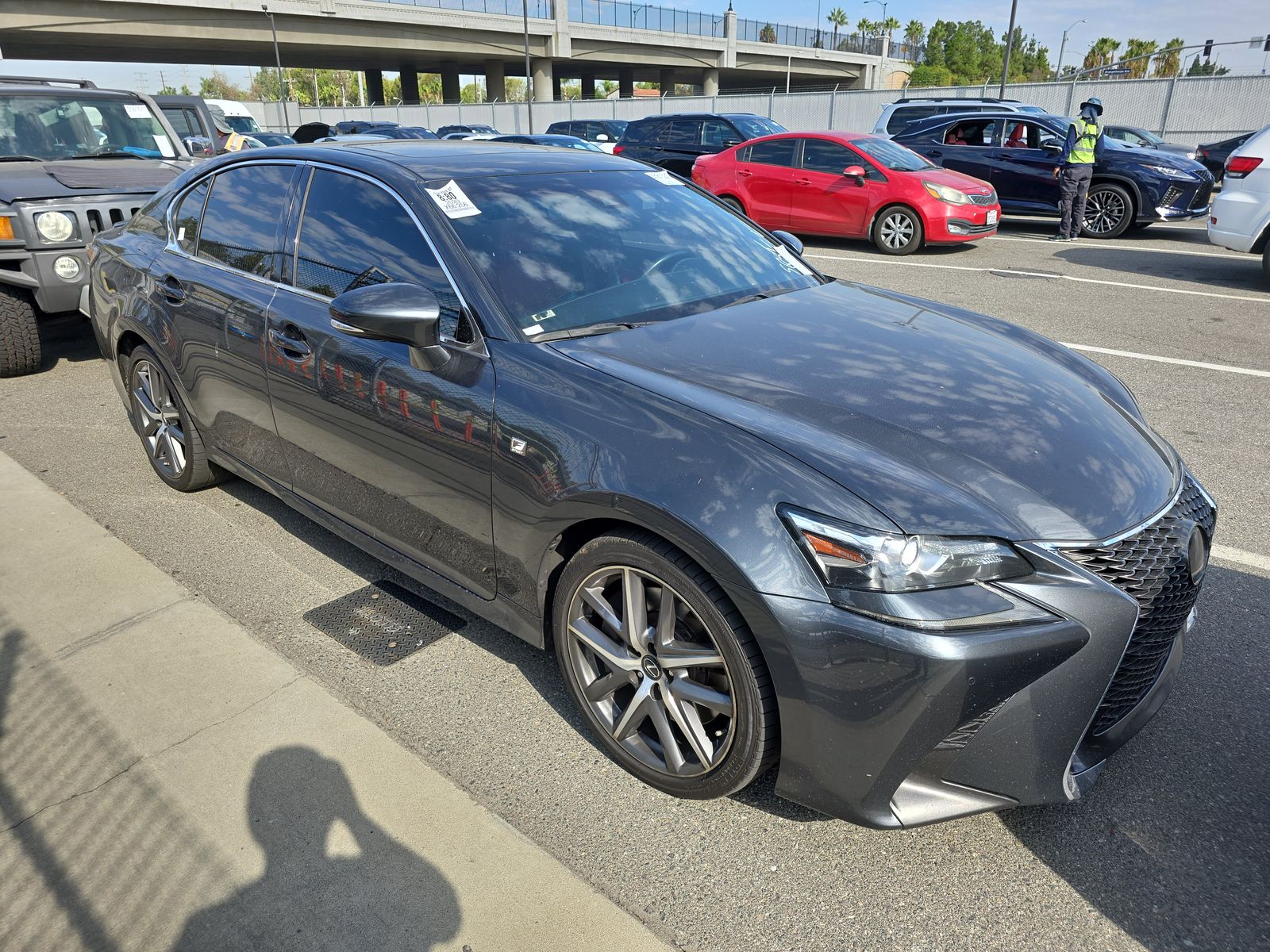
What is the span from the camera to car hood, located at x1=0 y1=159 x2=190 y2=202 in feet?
21.5

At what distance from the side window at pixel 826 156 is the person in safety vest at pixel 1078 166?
276 centimetres

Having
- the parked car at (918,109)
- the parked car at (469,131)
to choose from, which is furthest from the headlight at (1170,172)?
the parked car at (469,131)

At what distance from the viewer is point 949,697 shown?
199cm

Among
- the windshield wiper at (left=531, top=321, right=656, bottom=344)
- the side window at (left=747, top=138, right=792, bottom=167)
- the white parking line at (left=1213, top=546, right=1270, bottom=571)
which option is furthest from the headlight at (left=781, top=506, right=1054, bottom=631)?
the side window at (left=747, top=138, right=792, bottom=167)

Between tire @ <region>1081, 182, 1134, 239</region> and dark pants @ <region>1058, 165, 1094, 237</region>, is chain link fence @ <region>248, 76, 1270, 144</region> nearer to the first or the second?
tire @ <region>1081, 182, 1134, 239</region>

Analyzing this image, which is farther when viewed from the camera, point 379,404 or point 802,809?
point 379,404

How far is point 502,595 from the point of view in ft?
9.31

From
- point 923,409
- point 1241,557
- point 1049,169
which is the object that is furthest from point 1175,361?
point 1049,169

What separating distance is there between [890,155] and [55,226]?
32.0 ft

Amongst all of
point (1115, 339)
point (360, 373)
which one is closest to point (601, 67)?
point (1115, 339)

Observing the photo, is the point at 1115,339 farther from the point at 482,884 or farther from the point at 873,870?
the point at 482,884

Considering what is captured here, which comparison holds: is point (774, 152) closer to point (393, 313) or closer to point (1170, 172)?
point (1170, 172)

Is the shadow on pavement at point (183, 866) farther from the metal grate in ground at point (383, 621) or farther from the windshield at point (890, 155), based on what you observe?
the windshield at point (890, 155)

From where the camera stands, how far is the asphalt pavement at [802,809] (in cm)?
215
